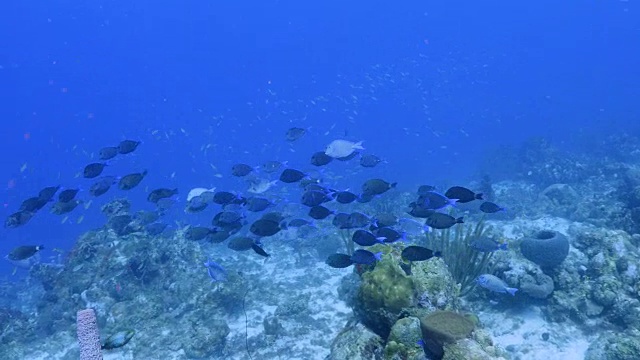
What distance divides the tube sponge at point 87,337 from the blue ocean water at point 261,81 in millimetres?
57210

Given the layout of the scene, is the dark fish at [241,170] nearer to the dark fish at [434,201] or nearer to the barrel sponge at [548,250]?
the dark fish at [434,201]

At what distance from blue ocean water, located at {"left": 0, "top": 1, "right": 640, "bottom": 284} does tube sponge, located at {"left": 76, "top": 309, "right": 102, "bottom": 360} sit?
57.2m

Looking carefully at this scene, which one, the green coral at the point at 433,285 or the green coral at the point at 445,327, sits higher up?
the green coral at the point at 445,327

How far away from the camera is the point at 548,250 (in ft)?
27.3

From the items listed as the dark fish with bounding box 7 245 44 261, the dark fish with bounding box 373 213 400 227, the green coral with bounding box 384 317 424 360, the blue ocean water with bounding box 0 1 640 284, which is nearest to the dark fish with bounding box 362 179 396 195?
the dark fish with bounding box 373 213 400 227

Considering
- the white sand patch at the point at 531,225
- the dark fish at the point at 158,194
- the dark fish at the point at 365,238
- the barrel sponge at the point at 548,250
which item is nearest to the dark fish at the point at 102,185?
the dark fish at the point at 158,194

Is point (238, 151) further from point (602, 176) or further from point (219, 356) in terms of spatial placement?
point (219, 356)

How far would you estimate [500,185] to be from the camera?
2383 centimetres

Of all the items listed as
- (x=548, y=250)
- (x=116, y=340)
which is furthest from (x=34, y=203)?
(x=548, y=250)

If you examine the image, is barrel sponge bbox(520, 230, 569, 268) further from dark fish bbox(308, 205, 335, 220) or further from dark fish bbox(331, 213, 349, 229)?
dark fish bbox(308, 205, 335, 220)

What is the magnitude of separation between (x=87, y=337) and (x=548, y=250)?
26.9 feet

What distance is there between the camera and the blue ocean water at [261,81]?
89250 millimetres

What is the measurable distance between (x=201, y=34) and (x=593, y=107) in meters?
154

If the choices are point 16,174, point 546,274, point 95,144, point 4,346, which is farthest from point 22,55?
point 546,274
